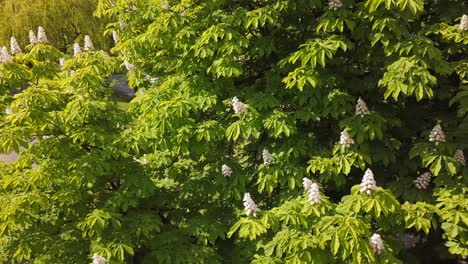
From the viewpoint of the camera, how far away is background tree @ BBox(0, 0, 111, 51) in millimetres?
16312

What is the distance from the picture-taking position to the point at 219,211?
5.09 meters

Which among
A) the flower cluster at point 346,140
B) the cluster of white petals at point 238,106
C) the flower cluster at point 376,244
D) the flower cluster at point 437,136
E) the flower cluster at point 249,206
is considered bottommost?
the flower cluster at point 376,244

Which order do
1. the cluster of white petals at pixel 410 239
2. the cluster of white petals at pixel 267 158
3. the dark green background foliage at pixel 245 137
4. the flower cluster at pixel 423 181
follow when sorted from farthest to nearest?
the cluster of white petals at pixel 410 239
the cluster of white petals at pixel 267 158
the flower cluster at pixel 423 181
the dark green background foliage at pixel 245 137

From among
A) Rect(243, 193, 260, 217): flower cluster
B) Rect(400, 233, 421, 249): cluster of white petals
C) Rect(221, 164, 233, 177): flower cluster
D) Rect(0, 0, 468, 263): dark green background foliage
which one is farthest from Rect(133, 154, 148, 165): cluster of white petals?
Rect(400, 233, 421, 249): cluster of white petals

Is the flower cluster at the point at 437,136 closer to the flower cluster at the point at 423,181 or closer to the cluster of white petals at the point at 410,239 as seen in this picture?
the flower cluster at the point at 423,181

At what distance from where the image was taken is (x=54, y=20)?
56.0 feet

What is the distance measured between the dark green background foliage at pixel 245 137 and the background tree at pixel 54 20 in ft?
41.6

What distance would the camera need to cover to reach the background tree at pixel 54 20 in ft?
53.5

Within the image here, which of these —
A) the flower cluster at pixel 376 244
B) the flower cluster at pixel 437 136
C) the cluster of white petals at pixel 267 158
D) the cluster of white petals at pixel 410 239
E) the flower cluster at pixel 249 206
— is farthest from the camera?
the cluster of white petals at pixel 410 239

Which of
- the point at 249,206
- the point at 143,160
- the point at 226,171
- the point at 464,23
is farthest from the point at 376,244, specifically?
the point at 143,160

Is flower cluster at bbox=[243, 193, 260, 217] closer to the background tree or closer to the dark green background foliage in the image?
the dark green background foliage

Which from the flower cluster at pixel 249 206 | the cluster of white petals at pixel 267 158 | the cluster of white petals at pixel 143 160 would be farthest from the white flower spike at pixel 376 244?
the cluster of white petals at pixel 143 160

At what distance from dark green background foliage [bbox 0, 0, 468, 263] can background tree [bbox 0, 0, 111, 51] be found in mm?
12667

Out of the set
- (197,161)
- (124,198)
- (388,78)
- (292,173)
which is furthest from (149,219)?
(388,78)
